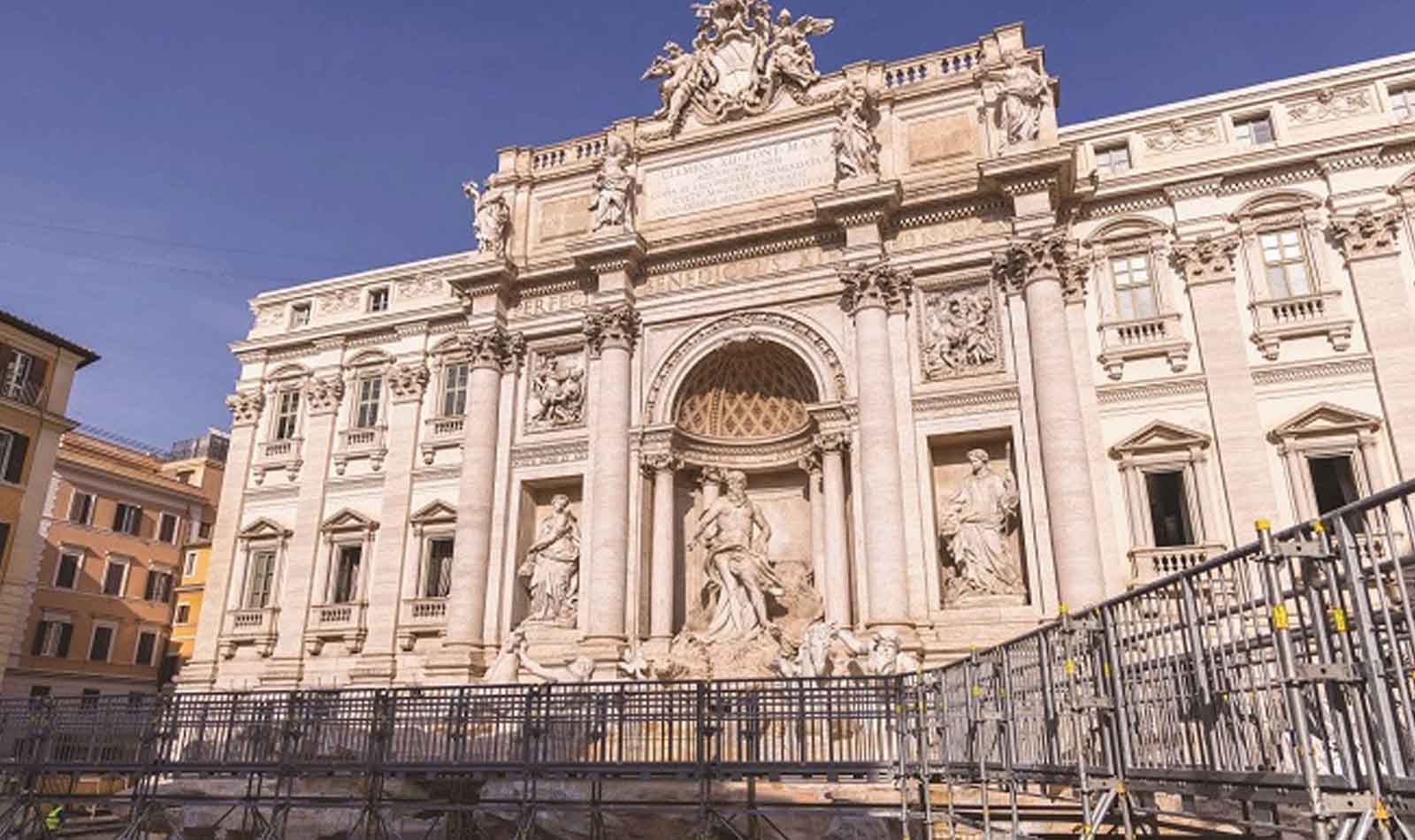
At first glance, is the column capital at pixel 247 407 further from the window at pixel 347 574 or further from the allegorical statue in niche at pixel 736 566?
the allegorical statue in niche at pixel 736 566

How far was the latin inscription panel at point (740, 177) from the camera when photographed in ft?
76.7

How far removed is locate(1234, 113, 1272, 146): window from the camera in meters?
21.0

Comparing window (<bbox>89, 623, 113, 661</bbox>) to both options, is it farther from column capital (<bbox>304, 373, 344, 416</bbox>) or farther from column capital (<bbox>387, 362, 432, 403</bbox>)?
column capital (<bbox>387, 362, 432, 403</bbox>)

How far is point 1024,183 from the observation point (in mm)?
20469

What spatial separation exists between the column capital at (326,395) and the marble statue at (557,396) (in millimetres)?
7200

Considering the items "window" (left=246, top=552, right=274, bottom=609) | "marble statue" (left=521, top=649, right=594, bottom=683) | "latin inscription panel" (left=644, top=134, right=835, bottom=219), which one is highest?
"latin inscription panel" (left=644, top=134, right=835, bottom=219)

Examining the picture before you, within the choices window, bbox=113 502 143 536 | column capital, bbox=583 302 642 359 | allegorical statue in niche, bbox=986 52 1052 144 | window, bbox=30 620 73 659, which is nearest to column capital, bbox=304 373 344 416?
column capital, bbox=583 302 642 359

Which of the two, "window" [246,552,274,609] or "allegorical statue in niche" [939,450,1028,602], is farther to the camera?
"window" [246,552,274,609]

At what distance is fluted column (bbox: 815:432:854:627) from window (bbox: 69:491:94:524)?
100ft

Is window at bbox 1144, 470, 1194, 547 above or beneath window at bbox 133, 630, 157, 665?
above

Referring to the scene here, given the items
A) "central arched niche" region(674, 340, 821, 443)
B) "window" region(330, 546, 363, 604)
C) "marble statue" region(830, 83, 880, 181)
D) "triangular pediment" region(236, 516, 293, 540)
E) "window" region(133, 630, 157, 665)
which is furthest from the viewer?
"window" region(133, 630, 157, 665)

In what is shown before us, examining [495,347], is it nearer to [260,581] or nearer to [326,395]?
[326,395]

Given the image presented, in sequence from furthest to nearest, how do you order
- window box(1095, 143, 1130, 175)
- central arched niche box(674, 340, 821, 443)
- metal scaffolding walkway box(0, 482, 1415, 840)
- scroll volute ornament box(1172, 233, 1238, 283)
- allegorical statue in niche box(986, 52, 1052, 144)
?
central arched niche box(674, 340, 821, 443), window box(1095, 143, 1130, 175), allegorical statue in niche box(986, 52, 1052, 144), scroll volute ornament box(1172, 233, 1238, 283), metal scaffolding walkway box(0, 482, 1415, 840)

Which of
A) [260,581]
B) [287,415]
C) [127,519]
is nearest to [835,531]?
[260,581]
